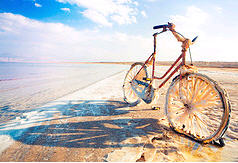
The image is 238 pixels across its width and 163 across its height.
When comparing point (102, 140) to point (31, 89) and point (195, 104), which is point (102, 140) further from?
point (31, 89)

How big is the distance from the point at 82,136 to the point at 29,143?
802 mm

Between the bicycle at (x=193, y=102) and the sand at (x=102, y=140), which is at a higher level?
the bicycle at (x=193, y=102)

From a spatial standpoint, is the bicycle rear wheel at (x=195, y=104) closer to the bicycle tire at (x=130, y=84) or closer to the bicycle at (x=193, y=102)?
the bicycle at (x=193, y=102)

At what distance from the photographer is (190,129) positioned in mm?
2111

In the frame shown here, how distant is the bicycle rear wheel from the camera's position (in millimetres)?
1604

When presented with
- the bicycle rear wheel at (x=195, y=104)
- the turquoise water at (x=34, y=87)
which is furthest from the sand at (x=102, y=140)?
the turquoise water at (x=34, y=87)

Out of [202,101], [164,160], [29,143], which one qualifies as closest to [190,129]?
[202,101]

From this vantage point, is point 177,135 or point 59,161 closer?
point 59,161

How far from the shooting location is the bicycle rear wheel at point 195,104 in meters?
1.60

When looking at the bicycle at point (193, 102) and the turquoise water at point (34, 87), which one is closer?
the bicycle at point (193, 102)

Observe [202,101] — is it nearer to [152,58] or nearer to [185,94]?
[185,94]

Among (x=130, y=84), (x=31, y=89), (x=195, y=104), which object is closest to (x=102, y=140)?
(x=195, y=104)

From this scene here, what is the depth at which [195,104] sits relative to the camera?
6.41 ft

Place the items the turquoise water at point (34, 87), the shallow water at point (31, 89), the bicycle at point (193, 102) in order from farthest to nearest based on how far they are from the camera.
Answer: the turquoise water at point (34, 87) < the shallow water at point (31, 89) < the bicycle at point (193, 102)
